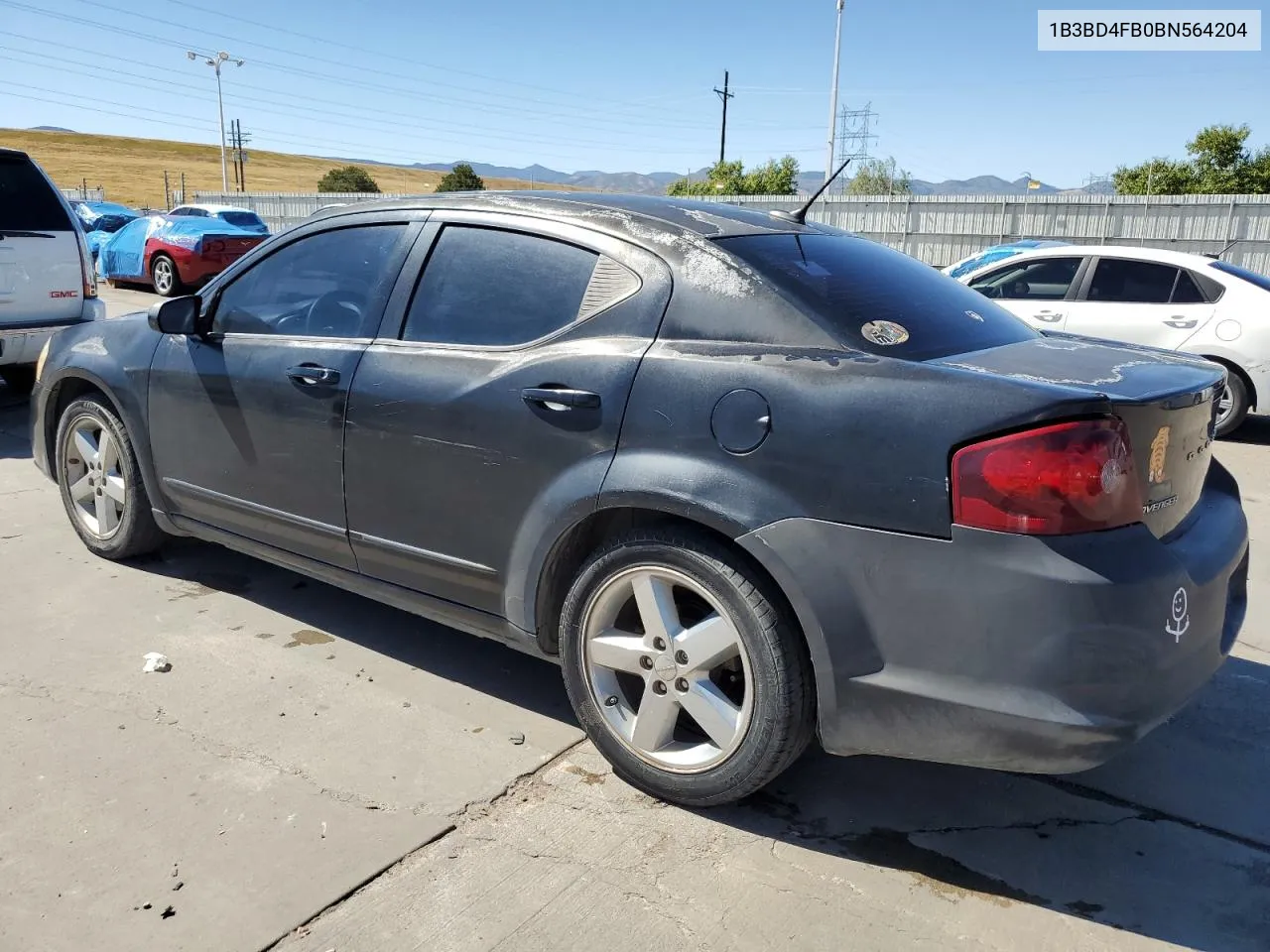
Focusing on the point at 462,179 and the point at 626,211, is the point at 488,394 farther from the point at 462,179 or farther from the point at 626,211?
→ the point at 462,179

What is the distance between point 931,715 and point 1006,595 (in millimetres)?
353

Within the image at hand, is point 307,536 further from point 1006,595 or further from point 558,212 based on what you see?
point 1006,595

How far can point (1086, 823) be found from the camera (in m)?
2.77

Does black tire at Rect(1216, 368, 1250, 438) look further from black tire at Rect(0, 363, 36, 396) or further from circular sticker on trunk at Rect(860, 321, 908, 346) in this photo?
black tire at Rect(0, 363, 36, 396)

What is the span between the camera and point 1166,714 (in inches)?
93.5

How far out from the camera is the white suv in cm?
707

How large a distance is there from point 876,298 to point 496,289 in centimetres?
117

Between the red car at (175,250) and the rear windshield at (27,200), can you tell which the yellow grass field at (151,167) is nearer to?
the red car at (175,250)

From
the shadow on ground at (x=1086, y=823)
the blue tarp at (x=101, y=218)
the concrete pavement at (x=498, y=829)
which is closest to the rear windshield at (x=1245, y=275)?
the concrete pavement at (x=498, y=829)

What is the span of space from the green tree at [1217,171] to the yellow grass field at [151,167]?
40.8m

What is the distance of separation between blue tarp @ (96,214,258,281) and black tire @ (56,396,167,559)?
13107 mm

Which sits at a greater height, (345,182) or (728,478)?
(345,182)

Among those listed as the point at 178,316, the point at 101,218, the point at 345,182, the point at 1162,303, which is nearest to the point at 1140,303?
the point at 1162,303

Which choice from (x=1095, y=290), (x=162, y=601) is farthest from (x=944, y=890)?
(x=1095, y=290)
